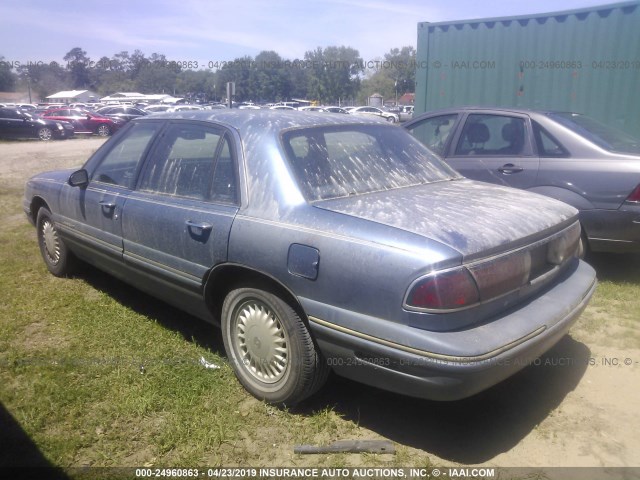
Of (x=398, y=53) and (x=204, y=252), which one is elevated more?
(x=398, y=53)

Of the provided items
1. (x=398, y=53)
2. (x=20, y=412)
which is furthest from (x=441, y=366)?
(x=398, y=53)

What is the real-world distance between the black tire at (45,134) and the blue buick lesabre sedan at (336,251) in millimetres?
23357

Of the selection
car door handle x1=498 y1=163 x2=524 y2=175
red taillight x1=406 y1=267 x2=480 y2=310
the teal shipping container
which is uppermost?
the teal shipping container

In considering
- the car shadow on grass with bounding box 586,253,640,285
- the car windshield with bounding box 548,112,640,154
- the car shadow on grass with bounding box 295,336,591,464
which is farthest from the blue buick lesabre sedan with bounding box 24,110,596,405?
the car shadow on grass with bounding box 586,253,640,285

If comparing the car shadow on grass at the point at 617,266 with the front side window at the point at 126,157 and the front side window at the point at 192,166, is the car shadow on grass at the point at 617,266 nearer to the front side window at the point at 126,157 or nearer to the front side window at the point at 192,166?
the front side window at the point at 192,166

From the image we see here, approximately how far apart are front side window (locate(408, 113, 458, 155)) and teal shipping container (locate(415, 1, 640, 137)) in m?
2.63

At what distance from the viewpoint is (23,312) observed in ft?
13.7

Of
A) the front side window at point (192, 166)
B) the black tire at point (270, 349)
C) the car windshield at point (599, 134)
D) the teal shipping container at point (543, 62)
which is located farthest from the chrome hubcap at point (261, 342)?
the teal shipping container at point (543, 62)

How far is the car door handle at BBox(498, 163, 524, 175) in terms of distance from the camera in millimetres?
4770

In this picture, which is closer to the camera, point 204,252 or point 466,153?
point 204,252

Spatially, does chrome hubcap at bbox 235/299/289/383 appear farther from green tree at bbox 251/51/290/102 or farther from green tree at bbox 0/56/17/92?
green tree at bbox 0/56/17/92

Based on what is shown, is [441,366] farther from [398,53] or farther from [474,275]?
[398,53]

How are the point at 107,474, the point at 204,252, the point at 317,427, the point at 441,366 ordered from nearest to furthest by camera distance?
the point at 441,366
the point at 107,474
the point at 317,427
the point at 204,252

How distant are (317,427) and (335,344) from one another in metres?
0.55
